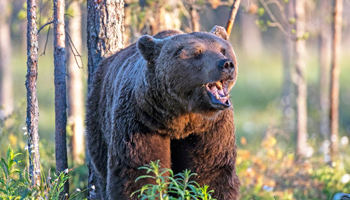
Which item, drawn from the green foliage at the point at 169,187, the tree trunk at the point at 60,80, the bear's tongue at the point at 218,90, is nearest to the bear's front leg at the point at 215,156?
the bear's tongue at the point at 218,90

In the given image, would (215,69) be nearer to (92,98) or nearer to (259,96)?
(92,98)

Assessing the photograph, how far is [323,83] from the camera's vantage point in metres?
19.3

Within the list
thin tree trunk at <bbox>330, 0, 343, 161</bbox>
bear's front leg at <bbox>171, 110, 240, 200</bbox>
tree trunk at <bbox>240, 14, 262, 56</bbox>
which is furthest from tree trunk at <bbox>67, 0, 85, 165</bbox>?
tree trunk at <bbox>240, 14, 262, 56</bbox>

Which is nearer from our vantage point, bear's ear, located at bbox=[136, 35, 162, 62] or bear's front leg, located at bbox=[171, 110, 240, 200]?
bear's ear, located at bbox=[136, 35, 162, 62]

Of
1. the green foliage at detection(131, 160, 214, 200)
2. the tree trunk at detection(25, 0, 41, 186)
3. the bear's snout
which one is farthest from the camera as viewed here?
the tree trunk at detection(25, 0, 41, 186)

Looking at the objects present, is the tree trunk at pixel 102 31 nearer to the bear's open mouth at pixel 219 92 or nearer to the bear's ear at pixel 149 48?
the bear's ear at pixel 149 48

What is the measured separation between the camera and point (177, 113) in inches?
191

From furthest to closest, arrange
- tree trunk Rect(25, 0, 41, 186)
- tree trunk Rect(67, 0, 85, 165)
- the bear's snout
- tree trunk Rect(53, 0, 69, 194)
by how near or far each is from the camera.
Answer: tree trunk Rect(67, 0, 85, 165) → tree trunk Rect(53, 0, 69, 194) → tree trunk Rect(25, 0, 41, 186) → the bear's snout

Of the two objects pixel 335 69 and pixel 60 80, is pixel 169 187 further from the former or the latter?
pixel 335 69

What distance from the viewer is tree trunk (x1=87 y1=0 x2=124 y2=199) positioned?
638 centimetres

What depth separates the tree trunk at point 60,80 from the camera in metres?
6.03

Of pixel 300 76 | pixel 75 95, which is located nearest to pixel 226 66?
pixel 75 95

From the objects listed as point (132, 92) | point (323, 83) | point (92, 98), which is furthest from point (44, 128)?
point (132, 92)

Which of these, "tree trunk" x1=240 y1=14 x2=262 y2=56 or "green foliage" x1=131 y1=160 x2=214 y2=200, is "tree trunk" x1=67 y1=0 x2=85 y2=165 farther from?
"tree trunk" x1=240 y1=14 x2=262 y2=56
